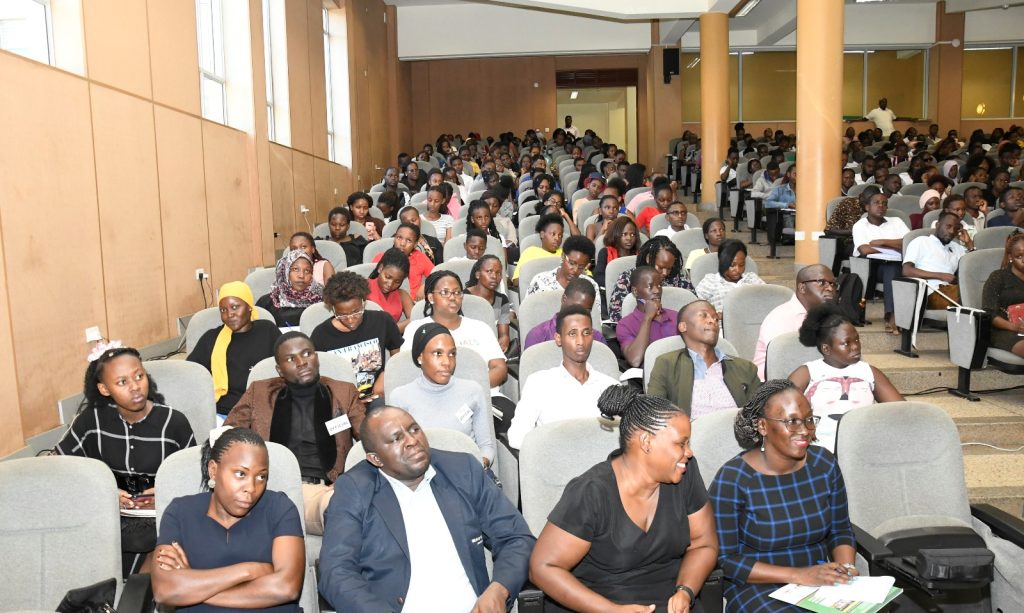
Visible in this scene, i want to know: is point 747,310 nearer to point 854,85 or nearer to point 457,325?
point 457,325

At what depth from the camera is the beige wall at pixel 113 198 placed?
4.66 m

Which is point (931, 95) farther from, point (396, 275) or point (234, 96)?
point (396, 275)

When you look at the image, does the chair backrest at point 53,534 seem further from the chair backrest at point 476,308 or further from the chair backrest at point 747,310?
the chair backrest at point 747,310

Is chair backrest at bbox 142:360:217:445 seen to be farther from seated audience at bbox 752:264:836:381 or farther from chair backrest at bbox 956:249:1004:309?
chair backrest at bbox 956:249:1004:309

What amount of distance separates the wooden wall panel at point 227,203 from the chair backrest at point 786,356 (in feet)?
17.1

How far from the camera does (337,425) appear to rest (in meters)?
3.64

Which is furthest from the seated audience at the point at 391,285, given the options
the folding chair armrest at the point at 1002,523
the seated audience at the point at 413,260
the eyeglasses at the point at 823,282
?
the folding chair armrest at the point at 1002,523

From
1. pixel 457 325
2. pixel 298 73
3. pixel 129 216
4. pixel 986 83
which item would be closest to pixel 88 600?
pixel 457 325

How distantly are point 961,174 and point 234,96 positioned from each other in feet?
27.2

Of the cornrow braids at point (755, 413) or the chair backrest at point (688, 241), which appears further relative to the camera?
the chair backrest at point (688, 241)

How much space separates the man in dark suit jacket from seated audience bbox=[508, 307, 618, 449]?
→ 3.04 ft

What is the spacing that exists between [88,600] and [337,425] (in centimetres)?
129

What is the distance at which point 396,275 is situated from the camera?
5629 millimetres

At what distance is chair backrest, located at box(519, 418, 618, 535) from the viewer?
300 centimetres
